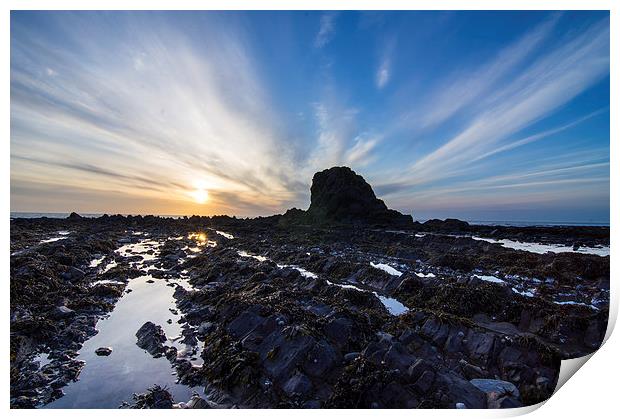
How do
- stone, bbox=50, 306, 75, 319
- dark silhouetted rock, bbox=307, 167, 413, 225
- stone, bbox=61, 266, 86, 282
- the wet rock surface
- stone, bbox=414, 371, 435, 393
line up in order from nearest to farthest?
stone, bbox=414, 371, 435, 393
the wet rock surface
stone, bbox=50, 306, 75, 319
stone, bbox=61, 266, 86, 282
dark silhouetted rock, bbox=307, 167, 413, 225

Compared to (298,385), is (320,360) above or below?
above

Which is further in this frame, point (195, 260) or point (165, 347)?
point (195, 260)

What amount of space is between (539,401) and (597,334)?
341 cm

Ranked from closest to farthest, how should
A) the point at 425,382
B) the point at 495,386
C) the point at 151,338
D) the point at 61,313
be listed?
1. the point at 425,382
2. the point at 495,386
3. the point at 151,338
4. the point at 61,313

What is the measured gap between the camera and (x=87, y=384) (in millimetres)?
5543

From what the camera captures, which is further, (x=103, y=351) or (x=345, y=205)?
(x=345, y=205)

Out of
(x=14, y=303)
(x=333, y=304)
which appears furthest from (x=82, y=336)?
(x=333, y=304)

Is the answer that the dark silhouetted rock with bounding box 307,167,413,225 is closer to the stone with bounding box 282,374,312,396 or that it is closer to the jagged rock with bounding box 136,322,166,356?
the jagged rock with bounding box 136,322,166,356

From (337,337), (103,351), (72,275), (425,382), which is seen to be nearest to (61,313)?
(103,351)

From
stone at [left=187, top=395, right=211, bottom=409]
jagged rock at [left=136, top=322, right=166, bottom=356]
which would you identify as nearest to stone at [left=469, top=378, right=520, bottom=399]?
stone at [left=187, top=395, right=211, bottom=409]

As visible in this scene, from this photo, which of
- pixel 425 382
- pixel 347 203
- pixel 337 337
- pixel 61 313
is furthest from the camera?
pixel 347 203

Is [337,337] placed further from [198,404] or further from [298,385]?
[198,404]
